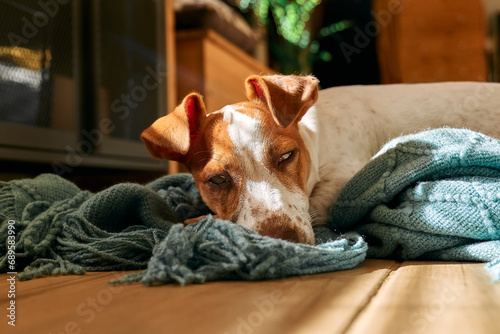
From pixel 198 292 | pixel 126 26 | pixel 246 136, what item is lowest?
pixel 198 292

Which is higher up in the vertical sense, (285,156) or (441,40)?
(441,40)

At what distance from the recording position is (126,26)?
2.51 meters

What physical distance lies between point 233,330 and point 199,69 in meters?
2.88

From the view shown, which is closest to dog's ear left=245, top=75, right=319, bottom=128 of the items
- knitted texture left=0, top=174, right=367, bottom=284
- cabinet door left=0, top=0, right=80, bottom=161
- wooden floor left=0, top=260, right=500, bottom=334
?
knitted texture left=0, top=174, right=367, bottom=284

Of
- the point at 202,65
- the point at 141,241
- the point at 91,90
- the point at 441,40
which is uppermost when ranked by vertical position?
the point at 441,40

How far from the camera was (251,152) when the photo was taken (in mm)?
1103

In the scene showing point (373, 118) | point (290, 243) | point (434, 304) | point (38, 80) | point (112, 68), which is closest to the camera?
point (434, 304)

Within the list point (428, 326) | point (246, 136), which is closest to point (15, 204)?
point (246, 136)

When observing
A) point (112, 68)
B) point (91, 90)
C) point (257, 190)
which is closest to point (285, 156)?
point (257, 190)

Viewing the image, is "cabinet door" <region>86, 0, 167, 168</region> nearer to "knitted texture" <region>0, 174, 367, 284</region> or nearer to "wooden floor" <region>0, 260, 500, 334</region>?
"knitted texture" <region>0, 174, 367, 284</region>

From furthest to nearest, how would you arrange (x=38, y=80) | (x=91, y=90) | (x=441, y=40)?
1. (x=441, y=40)
2. (x=91, y=90)
3. (x=38, y=80)

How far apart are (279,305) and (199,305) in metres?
0.11

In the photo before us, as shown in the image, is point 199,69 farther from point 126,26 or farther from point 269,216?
point 269,216

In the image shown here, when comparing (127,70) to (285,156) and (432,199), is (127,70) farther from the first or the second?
(432,199)
